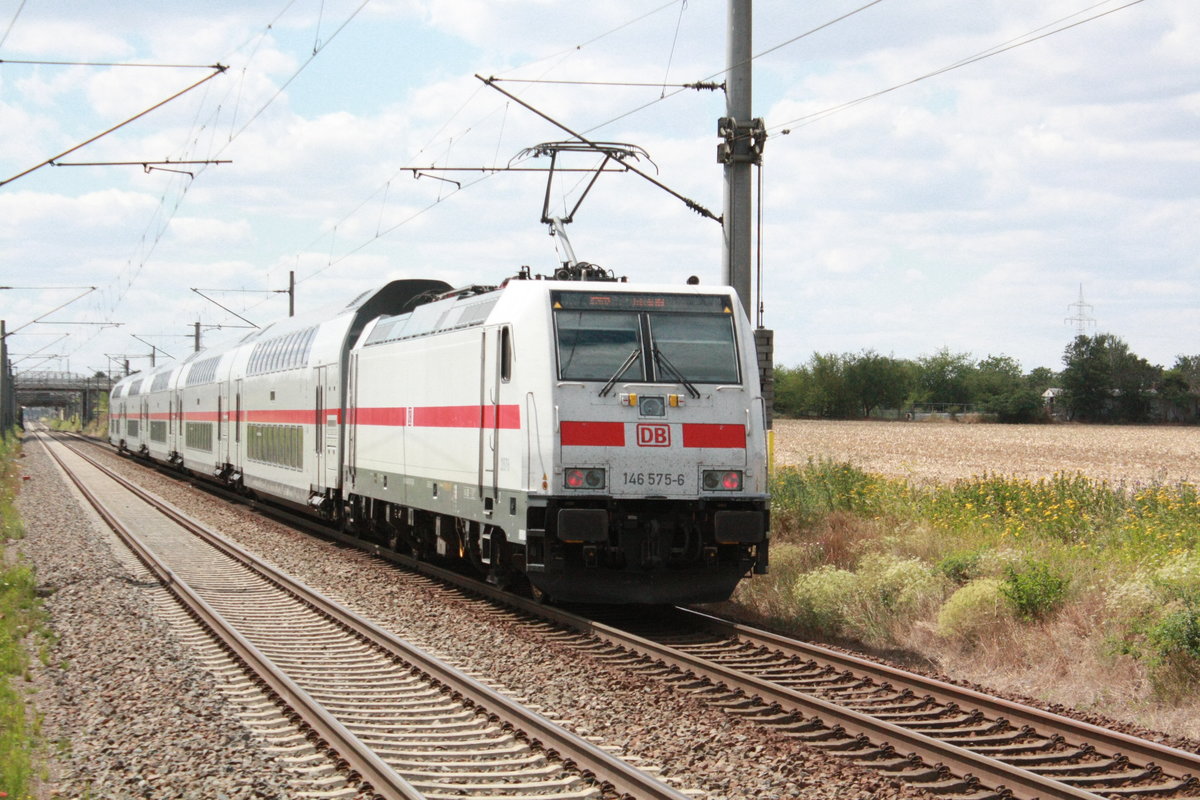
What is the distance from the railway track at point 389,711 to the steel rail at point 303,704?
1 centimetres

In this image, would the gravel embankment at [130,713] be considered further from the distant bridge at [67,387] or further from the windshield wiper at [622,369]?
the distant bridge at [67,387]

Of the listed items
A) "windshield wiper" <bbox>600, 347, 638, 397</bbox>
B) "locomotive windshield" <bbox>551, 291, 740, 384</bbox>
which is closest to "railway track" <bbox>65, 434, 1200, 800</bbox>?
"windshield wiper" <bbox>600, 347, 638, 397</bbox>

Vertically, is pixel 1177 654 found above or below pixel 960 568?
below

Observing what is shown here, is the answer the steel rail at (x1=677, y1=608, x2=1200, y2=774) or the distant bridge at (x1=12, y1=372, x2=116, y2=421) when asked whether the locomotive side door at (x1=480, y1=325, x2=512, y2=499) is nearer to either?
the steel rail at (x1=677, y1=608, x2=1200, y2=774)

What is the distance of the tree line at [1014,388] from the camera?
4085 inches

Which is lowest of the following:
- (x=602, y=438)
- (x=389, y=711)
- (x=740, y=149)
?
(x=389, y=711)

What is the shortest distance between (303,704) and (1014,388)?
11571cm

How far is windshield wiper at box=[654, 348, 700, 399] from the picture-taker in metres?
12.2

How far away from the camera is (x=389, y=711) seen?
8.95 meters

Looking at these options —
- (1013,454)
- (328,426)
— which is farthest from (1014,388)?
(328,426)

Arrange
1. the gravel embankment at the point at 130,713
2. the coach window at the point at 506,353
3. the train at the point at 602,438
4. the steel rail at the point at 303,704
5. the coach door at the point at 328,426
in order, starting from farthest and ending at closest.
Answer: the coach door at the point at 328,426 → the coach window at the point at 506,353 → the train at the point at 602,438 → the gravel embankment at the point at 130,713 → the steel rail at the point at 303,704

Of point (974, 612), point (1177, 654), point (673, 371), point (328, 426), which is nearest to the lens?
point (1177, 654)

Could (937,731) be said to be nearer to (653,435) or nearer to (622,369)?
(653,435)

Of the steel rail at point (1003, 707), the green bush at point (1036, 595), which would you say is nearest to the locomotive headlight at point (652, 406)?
the steel rail at point (1003, 707)
